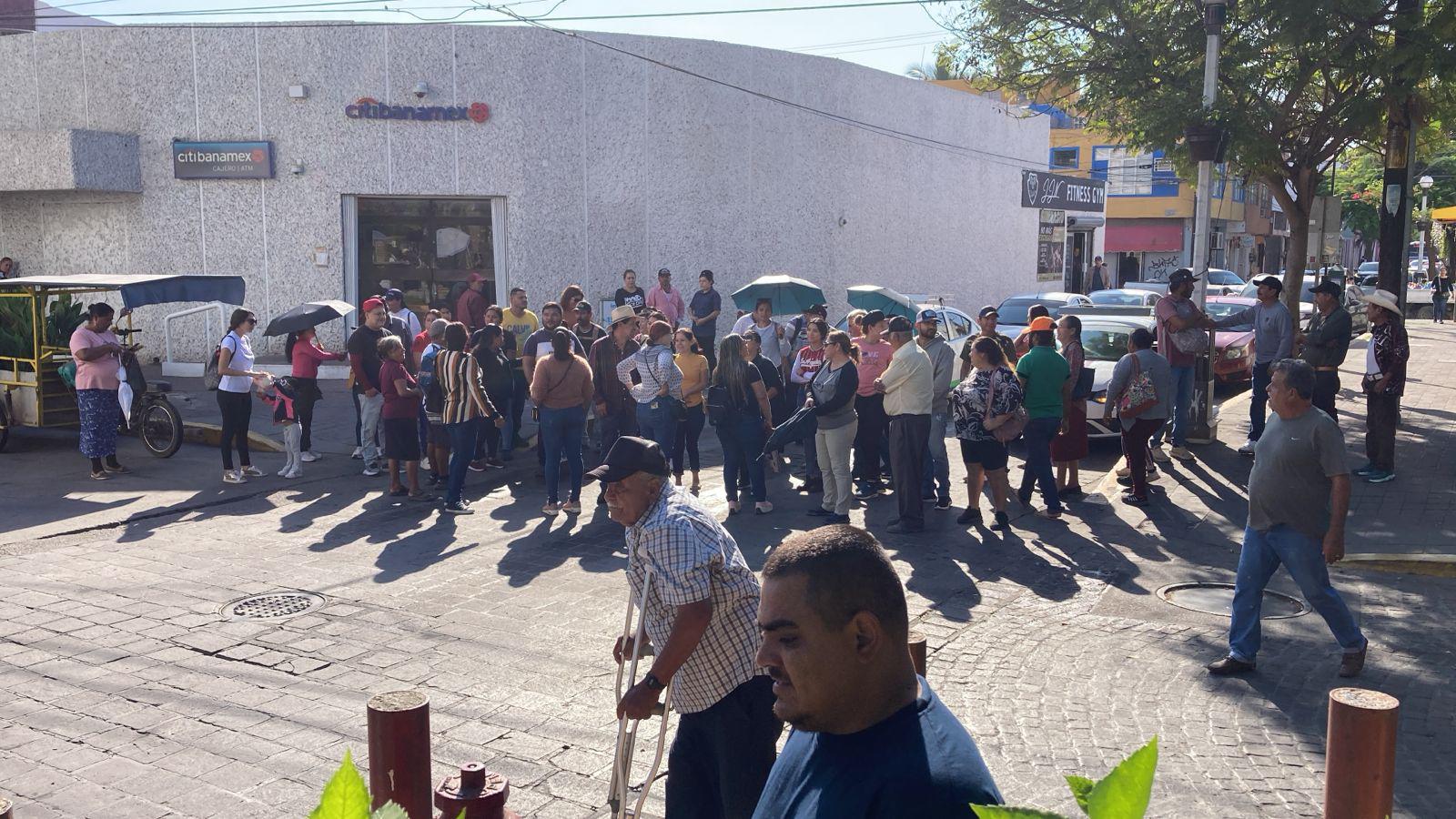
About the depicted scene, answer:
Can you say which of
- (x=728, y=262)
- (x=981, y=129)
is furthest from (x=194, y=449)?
(x=981, y=129)

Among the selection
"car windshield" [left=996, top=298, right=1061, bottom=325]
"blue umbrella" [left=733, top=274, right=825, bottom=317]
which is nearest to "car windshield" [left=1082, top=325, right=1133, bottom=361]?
"blue umbrella" [left=733, top=274, right=825, bottom=317]

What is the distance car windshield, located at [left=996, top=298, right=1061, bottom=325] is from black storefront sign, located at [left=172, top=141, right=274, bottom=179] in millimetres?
12178

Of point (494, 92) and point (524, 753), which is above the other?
point (494, 92)

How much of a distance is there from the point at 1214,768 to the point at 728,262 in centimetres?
1707

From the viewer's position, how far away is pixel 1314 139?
15.9m

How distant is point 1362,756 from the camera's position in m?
3.71

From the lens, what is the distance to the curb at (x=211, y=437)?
45.5ft

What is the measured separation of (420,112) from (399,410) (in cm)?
949

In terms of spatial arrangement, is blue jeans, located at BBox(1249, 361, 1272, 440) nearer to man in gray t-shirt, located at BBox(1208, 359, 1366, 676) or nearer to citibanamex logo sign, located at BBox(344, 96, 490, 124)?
man in gray t-shirt, located at BBox(1208, 359, 1366, 676)

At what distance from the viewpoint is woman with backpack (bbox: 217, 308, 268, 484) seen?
39.2ft

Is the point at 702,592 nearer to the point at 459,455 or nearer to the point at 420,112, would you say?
the point at 459,455

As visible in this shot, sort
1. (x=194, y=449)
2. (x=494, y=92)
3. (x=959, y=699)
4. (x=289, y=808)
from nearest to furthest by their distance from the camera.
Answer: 1. (x=289, y=808)
2. (x=959, y=699)
3. (x=194, y=449)
4. (x=494, y=92)

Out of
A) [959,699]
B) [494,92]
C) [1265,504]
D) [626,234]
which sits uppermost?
[494,92]

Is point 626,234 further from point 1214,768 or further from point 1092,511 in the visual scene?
point 1214,768
